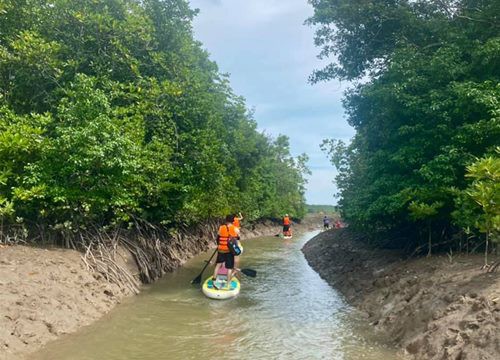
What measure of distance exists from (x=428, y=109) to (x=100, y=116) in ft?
30.3

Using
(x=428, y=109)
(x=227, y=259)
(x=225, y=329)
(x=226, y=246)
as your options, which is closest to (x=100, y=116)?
(x=226, y=246)

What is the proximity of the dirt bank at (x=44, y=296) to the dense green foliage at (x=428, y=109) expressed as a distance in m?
8.47

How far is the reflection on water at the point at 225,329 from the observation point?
777 cm

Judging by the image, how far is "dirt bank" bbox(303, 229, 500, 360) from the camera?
6566 millimetres

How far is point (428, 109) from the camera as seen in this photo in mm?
11375

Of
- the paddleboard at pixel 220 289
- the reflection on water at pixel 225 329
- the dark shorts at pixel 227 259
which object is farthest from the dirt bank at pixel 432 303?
the dark shorts at pixel 227 259

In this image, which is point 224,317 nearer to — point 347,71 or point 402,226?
point 402,226

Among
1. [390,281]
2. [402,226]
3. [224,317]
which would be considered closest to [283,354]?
[224,317]

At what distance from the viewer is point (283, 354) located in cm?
780

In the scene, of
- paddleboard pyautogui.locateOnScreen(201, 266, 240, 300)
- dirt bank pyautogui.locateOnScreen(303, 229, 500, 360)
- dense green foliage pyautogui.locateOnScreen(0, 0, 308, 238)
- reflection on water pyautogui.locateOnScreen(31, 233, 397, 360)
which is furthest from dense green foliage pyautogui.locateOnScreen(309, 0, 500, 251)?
dense green foliage pyautogui.locateOnScreen(0, 0, 308, 238)

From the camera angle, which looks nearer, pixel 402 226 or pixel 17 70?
pixel 17 70

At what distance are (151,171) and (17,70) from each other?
5.39 m

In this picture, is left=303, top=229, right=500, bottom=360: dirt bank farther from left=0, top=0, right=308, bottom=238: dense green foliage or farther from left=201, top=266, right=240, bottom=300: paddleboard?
left=0, top=0, right=308, bottom=238: dense green foliage

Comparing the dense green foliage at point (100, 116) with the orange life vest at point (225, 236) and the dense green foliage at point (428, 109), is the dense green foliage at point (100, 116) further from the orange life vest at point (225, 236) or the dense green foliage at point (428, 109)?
the dense green foliage at point (428, 109)
